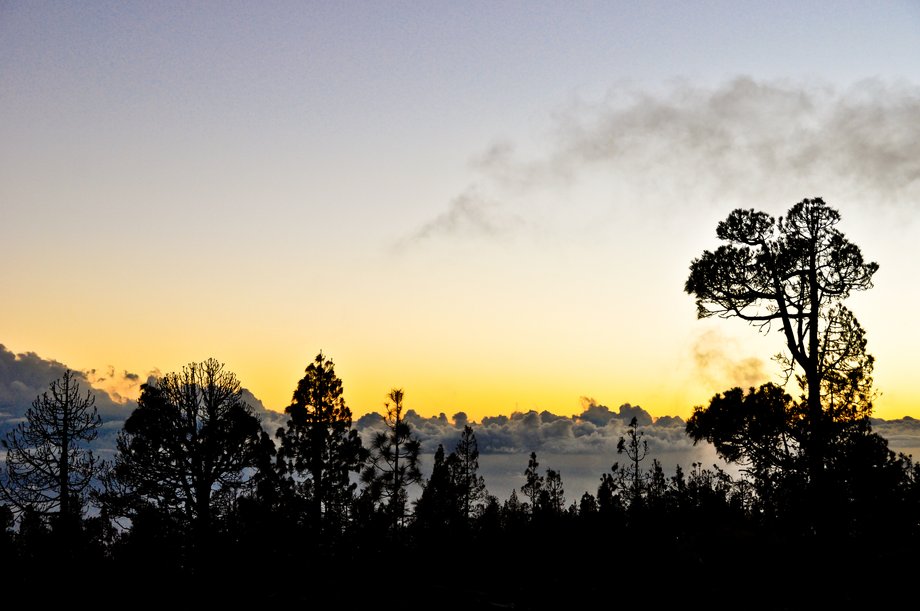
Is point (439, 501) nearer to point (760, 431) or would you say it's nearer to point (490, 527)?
point (490, 527)

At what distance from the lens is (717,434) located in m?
22.1

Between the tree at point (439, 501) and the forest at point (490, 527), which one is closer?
the forest at point (490, 527)

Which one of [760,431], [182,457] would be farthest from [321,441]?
[760,431]

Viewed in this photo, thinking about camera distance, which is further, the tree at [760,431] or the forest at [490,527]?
the tree at [760,431]

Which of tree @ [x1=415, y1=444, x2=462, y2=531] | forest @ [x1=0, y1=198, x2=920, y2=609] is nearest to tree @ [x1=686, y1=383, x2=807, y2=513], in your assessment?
forest @ [x1=0, y1=198, x2=920, y2=609]

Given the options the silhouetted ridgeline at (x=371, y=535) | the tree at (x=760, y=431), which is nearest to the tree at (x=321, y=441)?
the silhouetted ridgeline at (x=371, y=535)

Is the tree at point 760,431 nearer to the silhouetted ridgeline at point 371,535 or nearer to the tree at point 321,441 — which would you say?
the silhouetted ridgeline at point 371,535

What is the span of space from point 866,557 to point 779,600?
4631 mm

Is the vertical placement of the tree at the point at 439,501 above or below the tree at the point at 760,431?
below

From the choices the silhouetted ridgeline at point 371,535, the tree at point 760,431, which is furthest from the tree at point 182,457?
the tree at point 760,431

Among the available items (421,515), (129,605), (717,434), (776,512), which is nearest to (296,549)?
(129,605)

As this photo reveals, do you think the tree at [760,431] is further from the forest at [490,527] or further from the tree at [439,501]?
the tree at [439,501]

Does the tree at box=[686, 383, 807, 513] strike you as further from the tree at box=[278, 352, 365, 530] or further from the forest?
the tree at box=[278, 352, 365, 530]

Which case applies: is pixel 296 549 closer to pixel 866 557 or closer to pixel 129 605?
pixel 129 605
